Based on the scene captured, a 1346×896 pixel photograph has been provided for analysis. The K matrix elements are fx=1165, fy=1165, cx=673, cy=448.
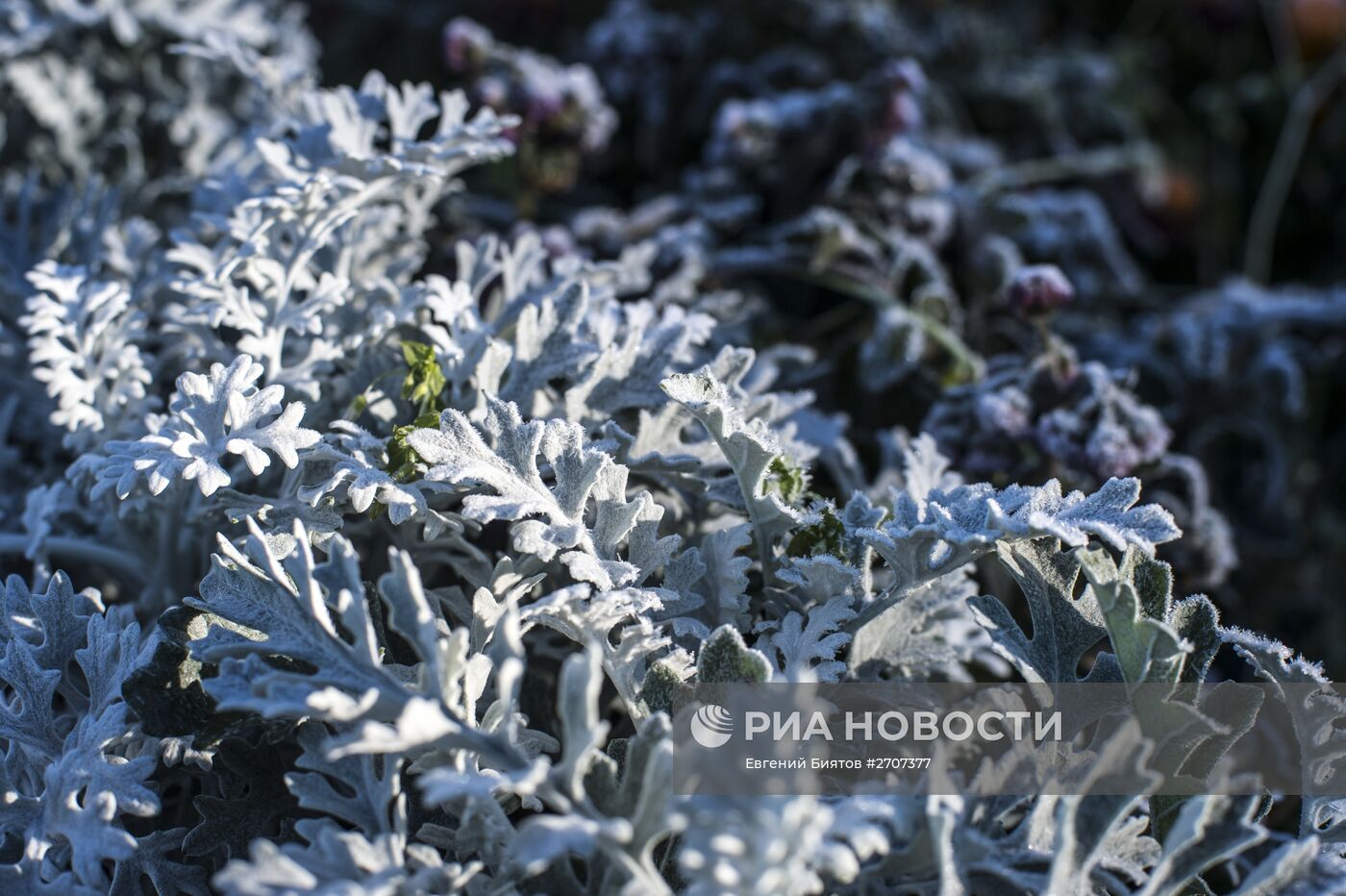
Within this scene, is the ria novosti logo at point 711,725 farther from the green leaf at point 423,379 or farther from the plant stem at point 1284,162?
the plant stem at point 1284,162

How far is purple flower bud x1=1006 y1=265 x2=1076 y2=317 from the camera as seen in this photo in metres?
1.26

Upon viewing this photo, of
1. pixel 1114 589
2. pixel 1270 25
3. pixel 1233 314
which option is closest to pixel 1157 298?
pixel 1233 314

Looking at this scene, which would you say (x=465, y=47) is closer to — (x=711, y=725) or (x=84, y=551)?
(x=84, y=551)

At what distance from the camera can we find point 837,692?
947 millimetres

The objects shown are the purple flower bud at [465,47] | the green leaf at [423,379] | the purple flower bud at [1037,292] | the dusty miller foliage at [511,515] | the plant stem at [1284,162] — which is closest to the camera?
the dusty miller foliage at [511,515]

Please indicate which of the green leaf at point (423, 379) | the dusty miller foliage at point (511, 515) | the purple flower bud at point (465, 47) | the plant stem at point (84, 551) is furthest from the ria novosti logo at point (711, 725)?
the purple flower bud at point (465, 47)

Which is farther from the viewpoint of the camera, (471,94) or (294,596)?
(471,94)

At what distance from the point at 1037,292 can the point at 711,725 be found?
2.18 ft

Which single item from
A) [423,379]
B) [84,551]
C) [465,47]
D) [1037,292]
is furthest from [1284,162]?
[84,551]

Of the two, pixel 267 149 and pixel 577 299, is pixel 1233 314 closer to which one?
pixel 577 299

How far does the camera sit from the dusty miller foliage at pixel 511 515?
0.76 meters

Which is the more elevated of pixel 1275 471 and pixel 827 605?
pixel 1275 471

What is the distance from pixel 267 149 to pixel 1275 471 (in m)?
1.40

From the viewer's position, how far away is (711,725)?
0.85 metres
